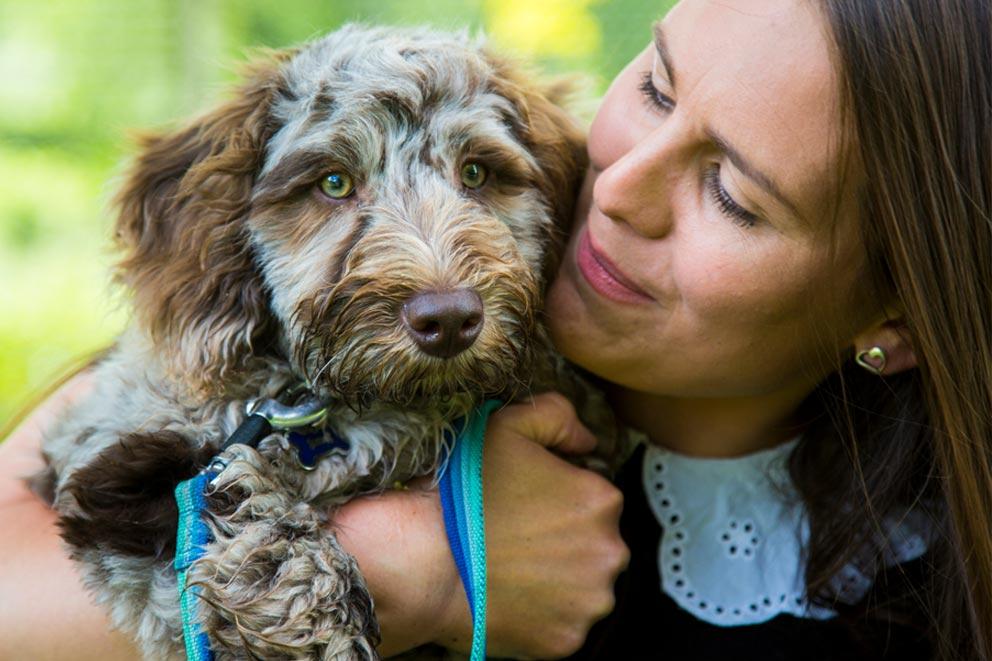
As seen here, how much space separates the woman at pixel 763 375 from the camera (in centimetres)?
256

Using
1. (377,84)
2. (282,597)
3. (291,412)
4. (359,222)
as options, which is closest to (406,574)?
(282,597)

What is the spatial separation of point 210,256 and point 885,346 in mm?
1673

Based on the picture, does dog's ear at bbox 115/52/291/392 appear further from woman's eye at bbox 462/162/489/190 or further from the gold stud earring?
the gold stud earring

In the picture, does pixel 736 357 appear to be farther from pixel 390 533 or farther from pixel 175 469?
pixel 175 469

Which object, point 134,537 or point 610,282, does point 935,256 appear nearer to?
point 610,282

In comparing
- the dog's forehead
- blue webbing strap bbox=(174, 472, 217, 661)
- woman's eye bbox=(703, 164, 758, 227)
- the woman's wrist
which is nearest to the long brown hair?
woman's eye bbox=(703, 164, 758, 227)

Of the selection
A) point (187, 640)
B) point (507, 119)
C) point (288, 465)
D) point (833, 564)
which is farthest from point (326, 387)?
point (833, 564)

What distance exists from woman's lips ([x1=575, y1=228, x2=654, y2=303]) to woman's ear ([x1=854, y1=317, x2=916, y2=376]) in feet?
1.86

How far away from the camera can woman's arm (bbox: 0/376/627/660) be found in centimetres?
267

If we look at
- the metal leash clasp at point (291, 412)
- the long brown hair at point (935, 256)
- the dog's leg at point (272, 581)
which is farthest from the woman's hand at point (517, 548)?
the long brown hair at point (935, 256)

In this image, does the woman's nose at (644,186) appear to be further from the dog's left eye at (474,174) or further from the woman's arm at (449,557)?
the woman's arm at (449,557)

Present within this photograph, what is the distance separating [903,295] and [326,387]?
1335mm

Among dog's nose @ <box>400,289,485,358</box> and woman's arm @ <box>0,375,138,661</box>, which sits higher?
dog's nose @ <box>400,289,485,358</box>

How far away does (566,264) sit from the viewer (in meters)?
2.99
